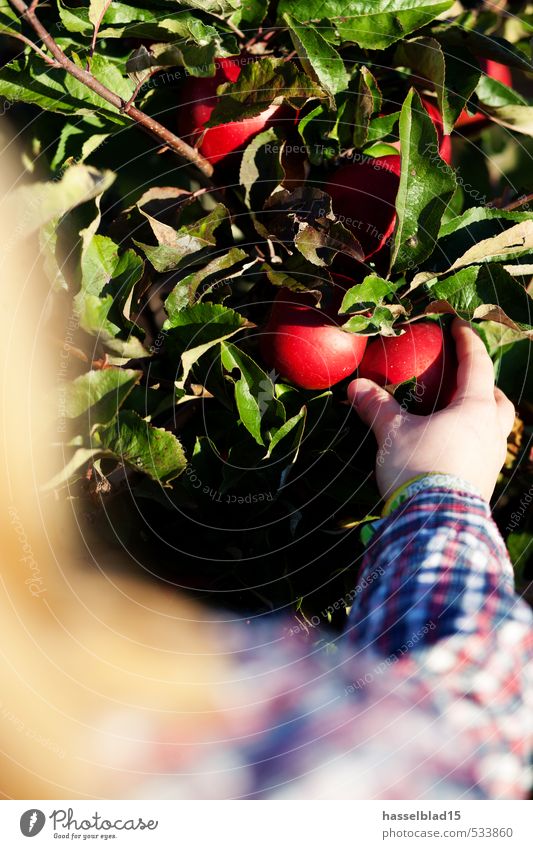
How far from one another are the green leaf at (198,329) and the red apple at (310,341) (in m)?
0.03

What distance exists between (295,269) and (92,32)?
0.82 feet

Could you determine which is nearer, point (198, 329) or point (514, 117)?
point (198, 329)

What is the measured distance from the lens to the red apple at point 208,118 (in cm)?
60

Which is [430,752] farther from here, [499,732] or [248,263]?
[248,263]

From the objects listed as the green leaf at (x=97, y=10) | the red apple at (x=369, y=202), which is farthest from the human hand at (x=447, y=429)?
the green leaf at (x=97, y=10)

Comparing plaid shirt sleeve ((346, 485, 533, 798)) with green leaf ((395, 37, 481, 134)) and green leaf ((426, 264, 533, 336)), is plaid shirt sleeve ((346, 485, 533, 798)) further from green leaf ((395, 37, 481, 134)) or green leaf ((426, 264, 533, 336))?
green leaf ((395, 37, 481, 134))

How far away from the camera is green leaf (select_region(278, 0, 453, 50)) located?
60 cm

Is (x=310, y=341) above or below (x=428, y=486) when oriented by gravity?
above

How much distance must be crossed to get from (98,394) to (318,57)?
1.00ft

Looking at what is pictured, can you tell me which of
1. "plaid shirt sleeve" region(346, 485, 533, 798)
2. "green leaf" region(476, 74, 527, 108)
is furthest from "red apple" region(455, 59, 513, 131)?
"plaid shirt sleeve" region(346, 485, 533, 798)

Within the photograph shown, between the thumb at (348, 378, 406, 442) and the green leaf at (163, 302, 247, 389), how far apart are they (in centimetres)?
11

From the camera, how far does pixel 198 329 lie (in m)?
0.59
